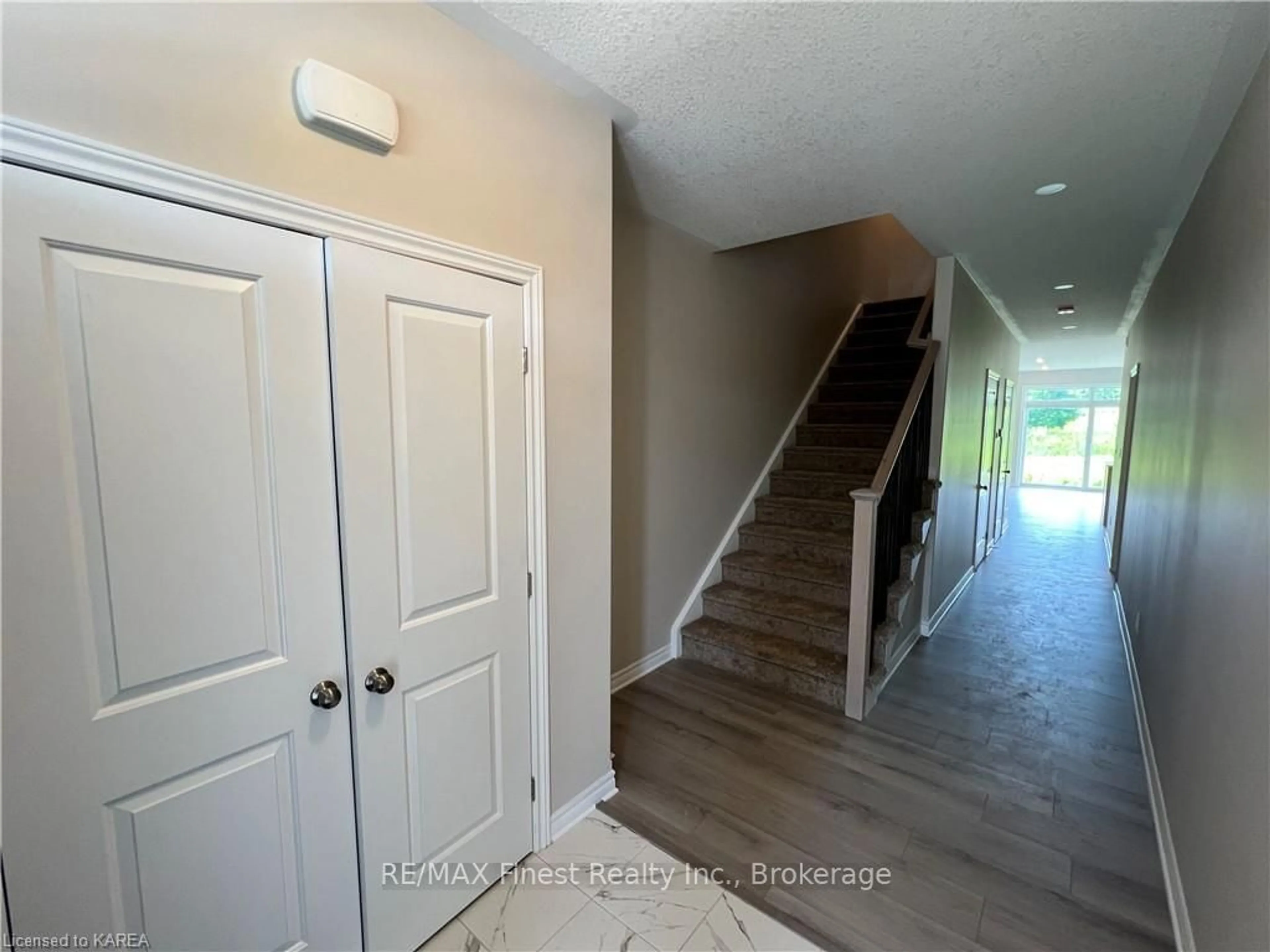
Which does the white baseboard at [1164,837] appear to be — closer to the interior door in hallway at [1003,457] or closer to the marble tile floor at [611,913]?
the marble tile floor at [611,913]

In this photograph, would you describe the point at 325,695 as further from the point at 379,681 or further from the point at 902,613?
the point at 902,613

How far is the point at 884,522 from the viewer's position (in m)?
2.94

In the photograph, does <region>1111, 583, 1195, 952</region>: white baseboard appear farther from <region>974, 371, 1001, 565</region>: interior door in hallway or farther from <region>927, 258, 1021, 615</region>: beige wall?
<region>974, 371, 1001, 565</region>: interior door in hallway

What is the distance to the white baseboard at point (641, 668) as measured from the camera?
3074mm

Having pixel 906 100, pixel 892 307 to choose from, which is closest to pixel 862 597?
pixel 906 100

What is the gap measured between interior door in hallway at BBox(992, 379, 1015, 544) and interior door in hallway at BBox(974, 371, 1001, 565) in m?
0.15

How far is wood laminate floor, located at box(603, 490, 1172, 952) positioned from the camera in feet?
5.49

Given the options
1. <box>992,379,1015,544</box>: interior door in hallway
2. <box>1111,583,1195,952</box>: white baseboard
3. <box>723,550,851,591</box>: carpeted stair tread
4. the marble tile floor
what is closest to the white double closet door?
the marble tile floor

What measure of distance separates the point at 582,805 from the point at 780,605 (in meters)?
1.76

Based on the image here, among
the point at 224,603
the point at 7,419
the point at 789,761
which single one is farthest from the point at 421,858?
the point at 789,761

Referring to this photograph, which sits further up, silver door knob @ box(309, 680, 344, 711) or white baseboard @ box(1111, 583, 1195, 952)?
silver door knob @ box(309, 680, 344, 711)

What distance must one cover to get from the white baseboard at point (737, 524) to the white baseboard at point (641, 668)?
0.06m

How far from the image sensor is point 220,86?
106cm

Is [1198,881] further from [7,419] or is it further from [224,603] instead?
[7,419]
